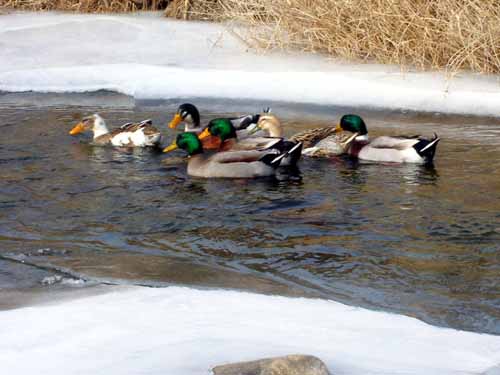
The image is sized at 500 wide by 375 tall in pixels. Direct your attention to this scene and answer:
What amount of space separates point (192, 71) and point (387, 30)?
2177mm

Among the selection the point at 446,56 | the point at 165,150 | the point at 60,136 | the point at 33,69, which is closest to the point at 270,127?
the point at 165,150

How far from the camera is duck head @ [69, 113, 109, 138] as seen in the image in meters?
10.5

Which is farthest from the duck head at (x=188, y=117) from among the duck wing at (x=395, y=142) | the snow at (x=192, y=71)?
the duck wing at (x=395, y=142)

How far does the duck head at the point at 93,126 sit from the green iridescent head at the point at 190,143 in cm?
97

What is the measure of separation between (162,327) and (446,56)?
7562 mm

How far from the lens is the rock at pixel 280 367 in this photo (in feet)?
14.0

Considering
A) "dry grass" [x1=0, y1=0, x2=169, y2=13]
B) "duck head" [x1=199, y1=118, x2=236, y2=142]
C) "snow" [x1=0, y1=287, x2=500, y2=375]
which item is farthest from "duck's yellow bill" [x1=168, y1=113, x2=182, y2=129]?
"dry grass" [x1=0, y1=0, x2=169, y2=13]

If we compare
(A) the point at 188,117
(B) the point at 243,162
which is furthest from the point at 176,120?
(B) the point at 243,162

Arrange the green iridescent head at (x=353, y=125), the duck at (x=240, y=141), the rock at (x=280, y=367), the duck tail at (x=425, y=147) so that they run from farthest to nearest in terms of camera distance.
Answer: the green iridescent head at (x=353, y=125)
the duck at (x=240, y=141)
the duck tail at (x=425, y=147)
the rock at (x=280, y=367)

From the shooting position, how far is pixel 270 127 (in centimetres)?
1017

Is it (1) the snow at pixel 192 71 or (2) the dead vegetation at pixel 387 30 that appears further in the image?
(2) the dead vegetation at pixel 387 30

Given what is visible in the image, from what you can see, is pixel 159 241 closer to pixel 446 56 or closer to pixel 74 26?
pixel 446 56

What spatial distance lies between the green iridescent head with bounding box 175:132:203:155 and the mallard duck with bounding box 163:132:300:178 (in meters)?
0.42

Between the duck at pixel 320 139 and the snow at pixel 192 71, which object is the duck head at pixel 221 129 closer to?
the duck at pixel 320 139
